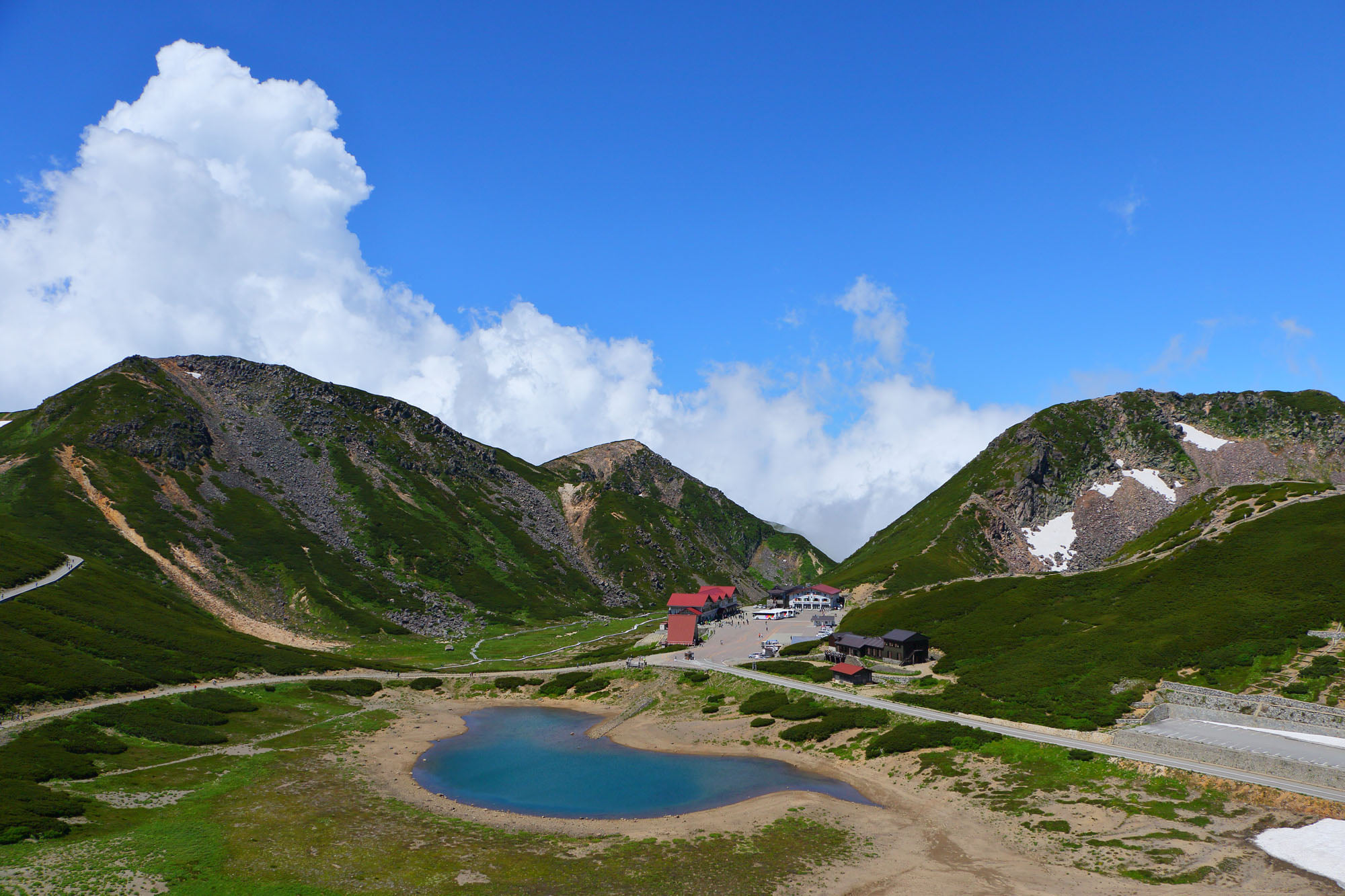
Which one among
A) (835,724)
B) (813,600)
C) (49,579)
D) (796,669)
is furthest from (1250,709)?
(49,579)

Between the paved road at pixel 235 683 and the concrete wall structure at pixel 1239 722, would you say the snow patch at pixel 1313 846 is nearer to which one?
the concrete wall structure at pixel 1239 722

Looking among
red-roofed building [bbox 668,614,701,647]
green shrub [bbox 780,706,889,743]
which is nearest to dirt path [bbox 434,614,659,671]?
red-roofed building [bbox 668,614,701,647]

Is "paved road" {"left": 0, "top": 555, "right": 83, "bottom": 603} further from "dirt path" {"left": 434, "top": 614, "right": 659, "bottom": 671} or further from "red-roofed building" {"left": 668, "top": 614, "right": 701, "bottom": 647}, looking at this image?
"red-roofed building" {"left": 668, "top": 614, "right": 701, "bottom": 647}

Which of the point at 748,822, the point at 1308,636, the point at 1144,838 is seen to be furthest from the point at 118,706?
the point at 1308,636

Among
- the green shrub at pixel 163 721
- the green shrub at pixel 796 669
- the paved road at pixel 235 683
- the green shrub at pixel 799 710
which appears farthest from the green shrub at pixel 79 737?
the green shrub at pixel 796 669

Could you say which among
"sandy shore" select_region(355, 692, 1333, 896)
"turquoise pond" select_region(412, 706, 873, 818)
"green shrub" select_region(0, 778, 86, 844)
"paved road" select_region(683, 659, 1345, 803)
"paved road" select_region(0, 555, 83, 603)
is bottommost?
"turquoise pond" select_region(412, 706, 873, 818)
